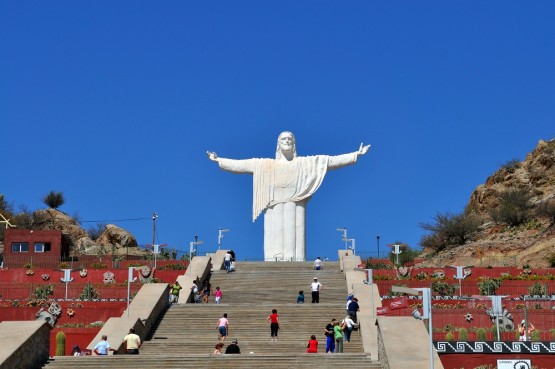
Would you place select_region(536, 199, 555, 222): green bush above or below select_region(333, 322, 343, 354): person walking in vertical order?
above

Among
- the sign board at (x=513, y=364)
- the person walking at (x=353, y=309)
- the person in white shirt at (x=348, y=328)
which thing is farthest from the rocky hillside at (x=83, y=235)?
the sign board at (x=513, y=364)

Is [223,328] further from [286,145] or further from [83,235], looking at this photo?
[83,235]

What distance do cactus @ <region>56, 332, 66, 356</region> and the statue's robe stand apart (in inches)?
756

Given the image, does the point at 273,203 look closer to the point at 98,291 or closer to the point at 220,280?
the point at 220,280

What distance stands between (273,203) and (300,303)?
14.3m

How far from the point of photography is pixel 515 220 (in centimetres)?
5706

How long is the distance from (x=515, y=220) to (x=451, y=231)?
13.5ft

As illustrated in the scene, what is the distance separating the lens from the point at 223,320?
85.6ft

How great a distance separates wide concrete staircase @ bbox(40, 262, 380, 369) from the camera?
21375 mm

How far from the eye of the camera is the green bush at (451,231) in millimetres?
59281

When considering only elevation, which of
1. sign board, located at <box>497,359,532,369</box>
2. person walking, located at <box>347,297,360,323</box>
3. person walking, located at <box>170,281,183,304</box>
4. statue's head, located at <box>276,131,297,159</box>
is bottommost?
sign board, located at <box>497,359,532,369</box>

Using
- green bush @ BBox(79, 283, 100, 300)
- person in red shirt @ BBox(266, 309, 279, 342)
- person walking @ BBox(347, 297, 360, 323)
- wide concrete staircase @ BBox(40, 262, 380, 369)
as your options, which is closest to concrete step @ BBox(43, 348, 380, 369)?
wide concrete staircase @ BBox(40, 262, 380, 369)

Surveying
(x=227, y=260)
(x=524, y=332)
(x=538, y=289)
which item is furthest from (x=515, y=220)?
(x=524, y=332)

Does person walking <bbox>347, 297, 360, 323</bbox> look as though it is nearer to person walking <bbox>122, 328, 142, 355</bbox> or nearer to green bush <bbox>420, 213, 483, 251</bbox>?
person walking <bbox>122, 328, 142, 355</bbox>
